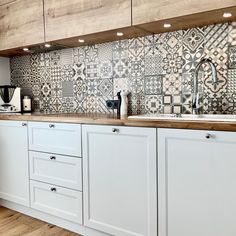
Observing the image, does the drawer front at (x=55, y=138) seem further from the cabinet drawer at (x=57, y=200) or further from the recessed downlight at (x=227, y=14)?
the recessed downlight at (x=227, y=14)

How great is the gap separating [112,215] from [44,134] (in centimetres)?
83

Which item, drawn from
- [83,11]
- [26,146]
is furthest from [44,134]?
[83,11]

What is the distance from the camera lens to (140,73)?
2.35m

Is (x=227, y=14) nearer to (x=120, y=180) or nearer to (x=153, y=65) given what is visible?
(x=153, y=65)

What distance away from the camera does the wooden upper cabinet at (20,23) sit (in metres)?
2.47

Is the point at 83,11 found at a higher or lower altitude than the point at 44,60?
higher

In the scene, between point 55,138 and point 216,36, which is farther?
point 55,138

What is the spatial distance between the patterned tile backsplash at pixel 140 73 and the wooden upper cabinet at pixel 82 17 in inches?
14.8

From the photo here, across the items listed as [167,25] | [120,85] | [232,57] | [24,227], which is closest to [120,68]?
[120,85]

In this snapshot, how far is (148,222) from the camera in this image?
1733 mm

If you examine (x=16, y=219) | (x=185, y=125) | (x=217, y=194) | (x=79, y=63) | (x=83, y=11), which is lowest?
(x=16, y=219)

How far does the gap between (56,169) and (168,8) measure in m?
1.41

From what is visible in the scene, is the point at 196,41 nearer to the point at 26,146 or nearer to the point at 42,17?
the point at 42,17

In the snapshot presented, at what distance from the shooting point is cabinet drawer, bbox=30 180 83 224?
2.08m
